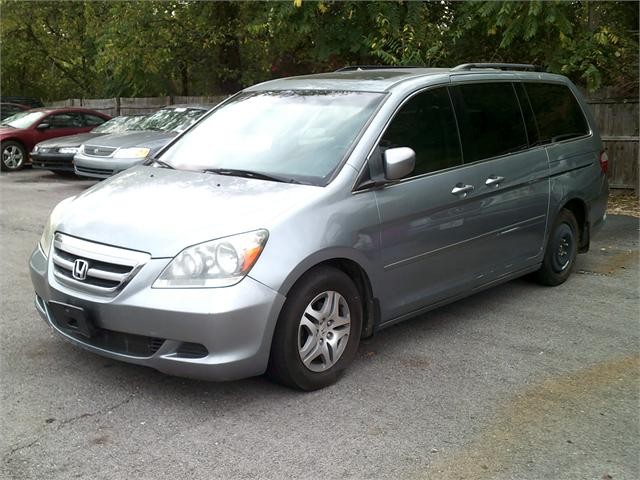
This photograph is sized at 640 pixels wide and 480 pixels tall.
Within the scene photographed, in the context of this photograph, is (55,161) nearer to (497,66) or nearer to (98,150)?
(98,150)

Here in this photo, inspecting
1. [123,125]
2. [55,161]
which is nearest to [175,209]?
[123,125]

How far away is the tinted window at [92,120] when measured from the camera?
1666 cm

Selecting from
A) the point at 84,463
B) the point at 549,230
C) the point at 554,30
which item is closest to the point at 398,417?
the point at 84,463

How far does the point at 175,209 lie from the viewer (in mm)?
3877

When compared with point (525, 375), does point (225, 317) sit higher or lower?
higher

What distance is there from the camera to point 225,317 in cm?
346

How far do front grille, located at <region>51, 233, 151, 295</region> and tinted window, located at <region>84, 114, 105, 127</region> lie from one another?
44.7 feet

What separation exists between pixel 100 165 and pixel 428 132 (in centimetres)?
793

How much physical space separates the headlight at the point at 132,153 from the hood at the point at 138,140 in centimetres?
10

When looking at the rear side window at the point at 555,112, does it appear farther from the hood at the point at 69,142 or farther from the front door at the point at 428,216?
the hood at the point at 69,142

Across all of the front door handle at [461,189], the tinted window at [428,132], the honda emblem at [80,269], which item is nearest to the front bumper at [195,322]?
the honda emblem at [80,269]

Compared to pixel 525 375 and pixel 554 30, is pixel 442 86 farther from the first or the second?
pixel 554 30

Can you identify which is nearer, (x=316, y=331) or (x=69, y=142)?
(x=316, y=331)

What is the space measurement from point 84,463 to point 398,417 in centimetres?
156
